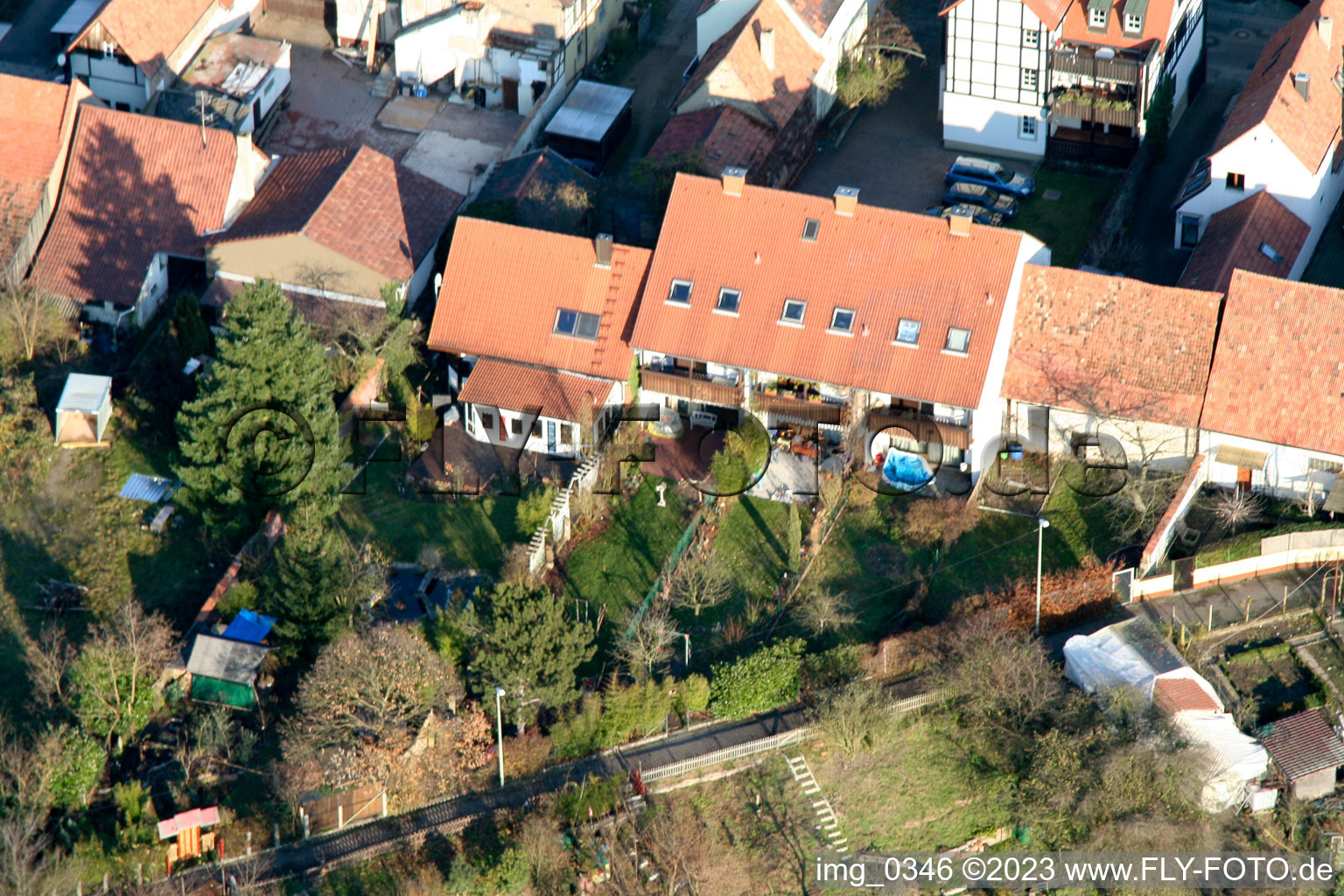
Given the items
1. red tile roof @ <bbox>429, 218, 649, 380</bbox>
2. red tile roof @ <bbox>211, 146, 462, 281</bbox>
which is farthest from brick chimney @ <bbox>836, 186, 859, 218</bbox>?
red tile roof @ <bbox>211, 146, 462, 281</bbox>

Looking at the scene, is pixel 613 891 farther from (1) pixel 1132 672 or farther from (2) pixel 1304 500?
(2) pixel 1304 500

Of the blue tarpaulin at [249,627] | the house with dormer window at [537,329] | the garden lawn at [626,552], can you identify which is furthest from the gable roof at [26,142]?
the garden lawn at [626,552]

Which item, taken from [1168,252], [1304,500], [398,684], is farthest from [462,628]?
[1168,252]

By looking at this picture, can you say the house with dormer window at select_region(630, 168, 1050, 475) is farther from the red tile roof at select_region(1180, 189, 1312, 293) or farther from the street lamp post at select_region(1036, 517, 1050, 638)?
the red tile roof at select_region(1180, 189, 1312, 293)

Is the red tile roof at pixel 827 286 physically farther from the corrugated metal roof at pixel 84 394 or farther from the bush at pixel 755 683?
the corrugated metal roof at pixel 84 394

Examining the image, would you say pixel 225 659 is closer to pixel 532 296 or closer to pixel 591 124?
pixel 532 296
